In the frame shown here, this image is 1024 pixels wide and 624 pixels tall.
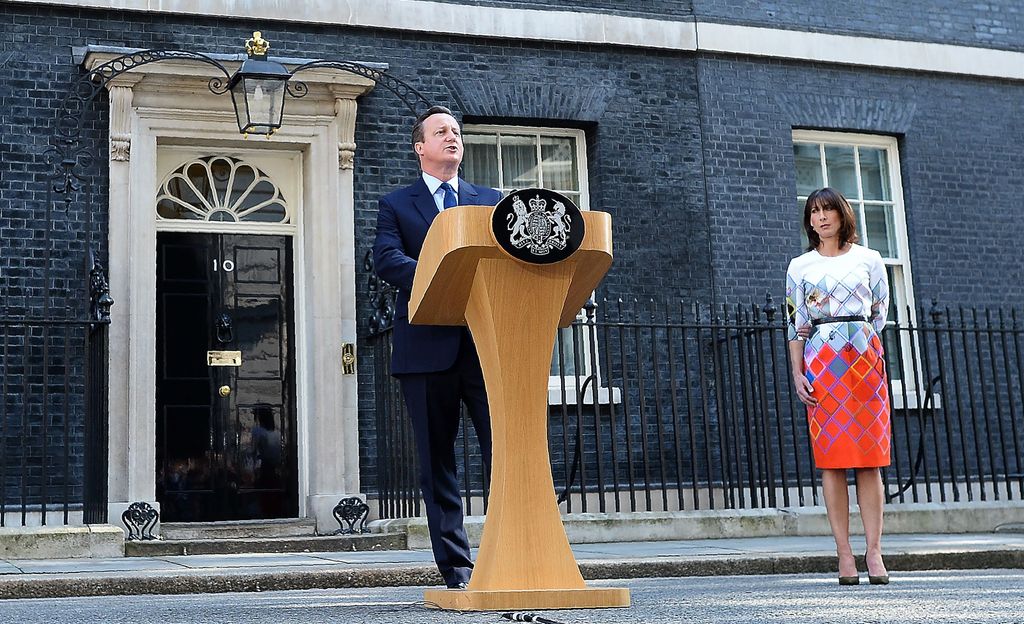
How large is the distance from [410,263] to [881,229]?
325 inches

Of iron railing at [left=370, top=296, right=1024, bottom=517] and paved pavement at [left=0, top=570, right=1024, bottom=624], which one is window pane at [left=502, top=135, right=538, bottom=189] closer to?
iron railing at [left=370, top=296, right=1024, bottom=517]

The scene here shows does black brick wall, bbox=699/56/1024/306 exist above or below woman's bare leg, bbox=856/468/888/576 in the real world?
above

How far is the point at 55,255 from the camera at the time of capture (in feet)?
29.9

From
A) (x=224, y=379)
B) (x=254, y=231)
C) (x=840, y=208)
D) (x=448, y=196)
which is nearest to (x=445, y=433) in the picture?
(x=448, y=196)

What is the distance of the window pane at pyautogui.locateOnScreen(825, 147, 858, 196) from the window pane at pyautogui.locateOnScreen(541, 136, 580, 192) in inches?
92.5

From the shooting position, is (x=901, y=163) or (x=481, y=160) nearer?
(x=481, y=160)

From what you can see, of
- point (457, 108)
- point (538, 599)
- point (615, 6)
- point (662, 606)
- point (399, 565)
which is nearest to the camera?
point (538, 599)

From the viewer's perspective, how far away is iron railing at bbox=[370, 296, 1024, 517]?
909cm

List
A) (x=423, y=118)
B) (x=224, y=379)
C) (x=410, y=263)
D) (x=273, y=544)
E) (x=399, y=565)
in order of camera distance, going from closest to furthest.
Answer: (x=410, y=263), (x=423, y=118), (x=399, y=565), (x=273, y=544), (x=224, y=379)

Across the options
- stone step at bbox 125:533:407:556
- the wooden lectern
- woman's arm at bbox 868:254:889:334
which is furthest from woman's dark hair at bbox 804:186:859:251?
stone step at bbox 125:533:407:556

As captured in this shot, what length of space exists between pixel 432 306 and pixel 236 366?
20.4 ft

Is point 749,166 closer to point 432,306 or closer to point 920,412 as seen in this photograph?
point 920,412

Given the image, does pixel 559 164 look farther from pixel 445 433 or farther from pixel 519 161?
pixel 445 433

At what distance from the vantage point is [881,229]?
11.6m
